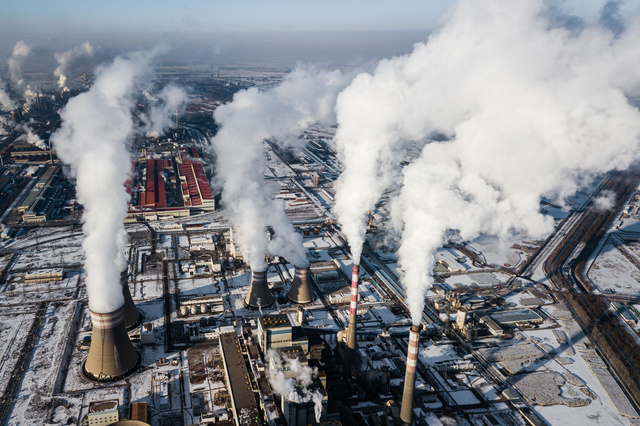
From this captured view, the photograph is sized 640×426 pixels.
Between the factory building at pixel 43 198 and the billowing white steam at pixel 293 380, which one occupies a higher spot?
the billowing white steam at pixel 293 380

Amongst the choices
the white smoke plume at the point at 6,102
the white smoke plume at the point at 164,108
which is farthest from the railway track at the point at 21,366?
the white smoke plume at the point at 6,102

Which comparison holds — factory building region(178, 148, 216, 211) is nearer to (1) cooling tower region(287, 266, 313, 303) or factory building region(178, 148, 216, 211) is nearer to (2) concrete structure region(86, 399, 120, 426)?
(1) cooling tower region(287, 266, 313, 303)

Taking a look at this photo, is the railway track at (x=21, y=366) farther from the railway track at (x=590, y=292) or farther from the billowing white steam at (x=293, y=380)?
the railway track at (x=590, y=292)

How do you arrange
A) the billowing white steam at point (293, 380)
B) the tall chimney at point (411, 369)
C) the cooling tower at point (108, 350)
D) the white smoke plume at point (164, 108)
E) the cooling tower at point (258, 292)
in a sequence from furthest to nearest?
1. the white smoke plume at point (164, 108)
2. the cooling tower at point (258, 292)
3. the cooling tower at point (108, 350)
4. the billowing white steam at point (293, 380)
5. the tall chimney at point (411, 369)

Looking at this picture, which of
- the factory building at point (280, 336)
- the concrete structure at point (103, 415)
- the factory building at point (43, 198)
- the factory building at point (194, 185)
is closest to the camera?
the concrete structure at point (103, 415)

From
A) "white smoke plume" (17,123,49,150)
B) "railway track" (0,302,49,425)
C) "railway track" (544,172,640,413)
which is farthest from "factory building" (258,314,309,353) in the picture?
"white smoke plume" (17,123,49,150)
